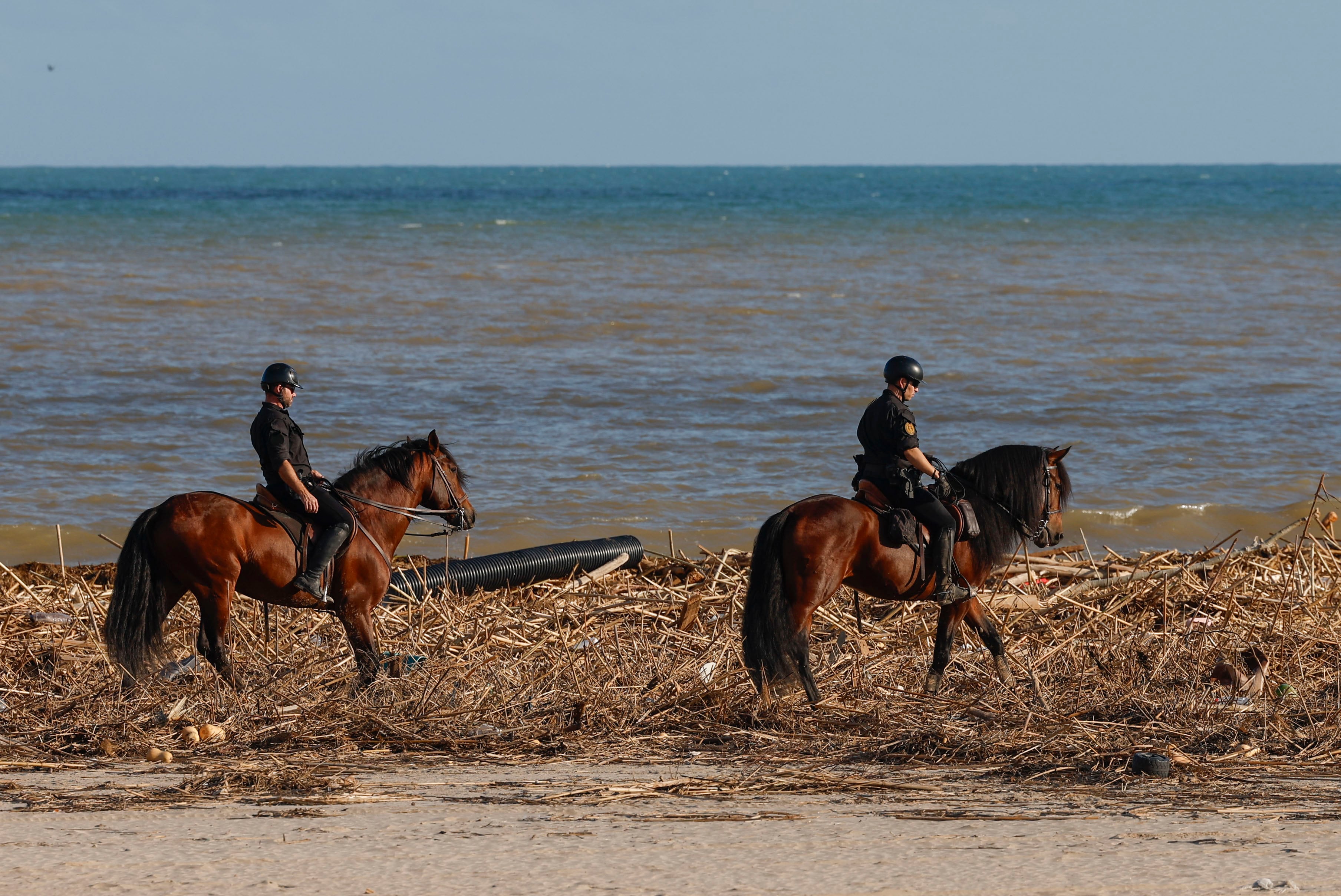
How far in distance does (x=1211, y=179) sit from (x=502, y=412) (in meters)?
183

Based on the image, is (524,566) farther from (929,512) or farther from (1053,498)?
(1053,498)

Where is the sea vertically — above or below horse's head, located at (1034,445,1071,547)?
below

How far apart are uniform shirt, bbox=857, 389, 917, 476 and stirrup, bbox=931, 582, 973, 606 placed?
74cm

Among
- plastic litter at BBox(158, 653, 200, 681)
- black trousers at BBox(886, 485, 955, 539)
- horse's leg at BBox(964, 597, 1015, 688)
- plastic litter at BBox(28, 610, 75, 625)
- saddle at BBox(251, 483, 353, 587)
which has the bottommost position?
plastic litter at BBox(28, 610, 75, 625)

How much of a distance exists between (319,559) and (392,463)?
915 millimetres

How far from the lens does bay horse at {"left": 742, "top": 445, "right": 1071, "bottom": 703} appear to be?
8781mm

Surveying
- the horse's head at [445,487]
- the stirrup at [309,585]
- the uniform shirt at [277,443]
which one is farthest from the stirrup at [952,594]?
the uniform shirt at [277,443]

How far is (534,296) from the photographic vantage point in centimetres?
3775

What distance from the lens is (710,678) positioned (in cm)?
902

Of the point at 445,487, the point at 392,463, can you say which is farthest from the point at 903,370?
the point at 392,463

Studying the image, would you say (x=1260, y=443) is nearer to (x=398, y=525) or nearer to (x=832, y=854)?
(x=398, y=525)

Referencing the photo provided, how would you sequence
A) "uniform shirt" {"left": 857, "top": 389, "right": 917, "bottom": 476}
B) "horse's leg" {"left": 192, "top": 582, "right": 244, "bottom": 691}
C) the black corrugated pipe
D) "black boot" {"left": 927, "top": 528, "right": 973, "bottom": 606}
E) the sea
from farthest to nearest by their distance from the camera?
the sea
the black corrugated pipe
"black boot" {"left": 927, "top": 528, "right": 973, "bottom": 606}
"uniform shirt" {"left": 857, "top": 389, "right": 917, "bottom": 476}
"horse's leg" {"left": 192, "top": 582, "right": 244, "bottom": 691}

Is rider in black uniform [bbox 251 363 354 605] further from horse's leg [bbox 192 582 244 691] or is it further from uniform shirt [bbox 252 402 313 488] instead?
horse's leg [bbox 192 582 244 691]

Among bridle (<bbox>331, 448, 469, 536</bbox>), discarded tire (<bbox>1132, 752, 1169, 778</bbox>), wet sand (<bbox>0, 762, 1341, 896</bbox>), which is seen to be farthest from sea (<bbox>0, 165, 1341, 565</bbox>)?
wet sand (<bbox>0, 762, 1341, 896</bbox>)
